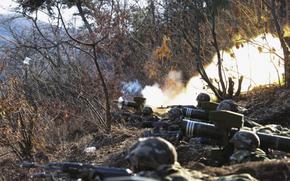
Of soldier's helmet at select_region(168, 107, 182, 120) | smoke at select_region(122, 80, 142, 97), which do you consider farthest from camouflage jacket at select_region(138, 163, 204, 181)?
smoke at select_region(122, 80, 142, 97)

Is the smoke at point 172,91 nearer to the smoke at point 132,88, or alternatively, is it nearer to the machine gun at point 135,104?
the smoke at point 132,88

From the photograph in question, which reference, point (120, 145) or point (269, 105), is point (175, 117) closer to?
point (120, 145)

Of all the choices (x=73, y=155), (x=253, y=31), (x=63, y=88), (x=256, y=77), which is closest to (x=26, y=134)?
(x=73, y=155)

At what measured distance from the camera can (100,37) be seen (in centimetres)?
1638

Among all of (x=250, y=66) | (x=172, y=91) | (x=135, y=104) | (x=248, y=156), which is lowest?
(x=248, y=156)

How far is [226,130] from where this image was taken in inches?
382

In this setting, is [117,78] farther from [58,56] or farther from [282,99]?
[282,99]

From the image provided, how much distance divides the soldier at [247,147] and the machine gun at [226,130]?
0.58 metres

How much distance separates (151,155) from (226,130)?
397 cm

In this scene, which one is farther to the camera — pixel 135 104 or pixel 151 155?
pixel 135 104

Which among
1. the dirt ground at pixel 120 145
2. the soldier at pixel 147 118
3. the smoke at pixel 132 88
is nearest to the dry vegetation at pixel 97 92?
the dirt ground at pixel 120 145

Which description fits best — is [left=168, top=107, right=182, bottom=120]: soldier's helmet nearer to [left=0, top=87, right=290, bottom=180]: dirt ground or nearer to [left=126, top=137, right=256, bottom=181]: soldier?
[left=0, top=87, right=290, bottom=180]: dirt ground

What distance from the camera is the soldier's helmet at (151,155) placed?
5.94m

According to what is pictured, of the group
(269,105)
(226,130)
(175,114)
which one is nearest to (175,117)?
(175,114)
